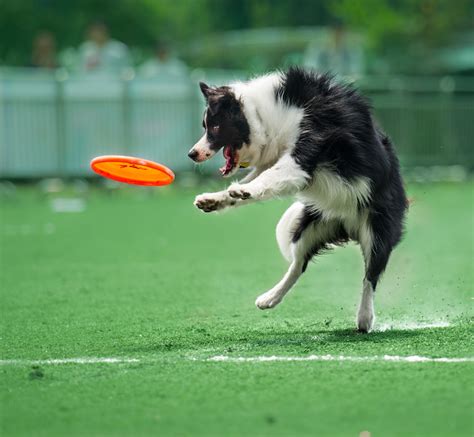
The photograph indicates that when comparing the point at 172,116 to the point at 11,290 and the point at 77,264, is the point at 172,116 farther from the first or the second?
the point at 11,290

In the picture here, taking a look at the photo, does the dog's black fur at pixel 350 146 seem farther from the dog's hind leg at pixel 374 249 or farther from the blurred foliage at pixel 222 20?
the blurred foliage at pixel 222 20

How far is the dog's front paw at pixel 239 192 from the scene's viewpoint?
6781 mm

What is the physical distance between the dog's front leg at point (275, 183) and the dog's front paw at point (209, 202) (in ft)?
0.47

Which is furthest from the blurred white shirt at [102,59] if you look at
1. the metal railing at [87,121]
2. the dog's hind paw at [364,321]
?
the dog's hind paw at [364,321]

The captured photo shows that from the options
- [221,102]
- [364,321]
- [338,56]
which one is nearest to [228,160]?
[221,102]

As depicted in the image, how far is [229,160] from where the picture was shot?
748 centimetres

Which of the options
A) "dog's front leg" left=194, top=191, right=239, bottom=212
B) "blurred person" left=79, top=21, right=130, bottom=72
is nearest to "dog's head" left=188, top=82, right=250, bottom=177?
"dog's front leg" left=194, top=191, right=239, bottom=212

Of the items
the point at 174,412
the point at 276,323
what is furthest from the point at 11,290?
the point at 174,412

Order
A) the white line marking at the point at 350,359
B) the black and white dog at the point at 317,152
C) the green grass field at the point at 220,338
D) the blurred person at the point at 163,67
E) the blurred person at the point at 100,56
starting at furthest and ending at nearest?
1. the blurred person at the point at 163,67
2. the blurred person at the point at 100,56
3. the black and white dog at the point at 317,152
4. the white line marking at the point at 350,359
5. the green grass field at the point at 220,338

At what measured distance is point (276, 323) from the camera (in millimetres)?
7594

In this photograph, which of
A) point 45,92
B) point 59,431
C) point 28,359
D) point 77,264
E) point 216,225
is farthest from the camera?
point 45,92

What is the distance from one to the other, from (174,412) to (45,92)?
1652cm

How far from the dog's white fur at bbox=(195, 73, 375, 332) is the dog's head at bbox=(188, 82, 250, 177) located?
0.10 feet

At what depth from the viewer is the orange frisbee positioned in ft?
26.4
